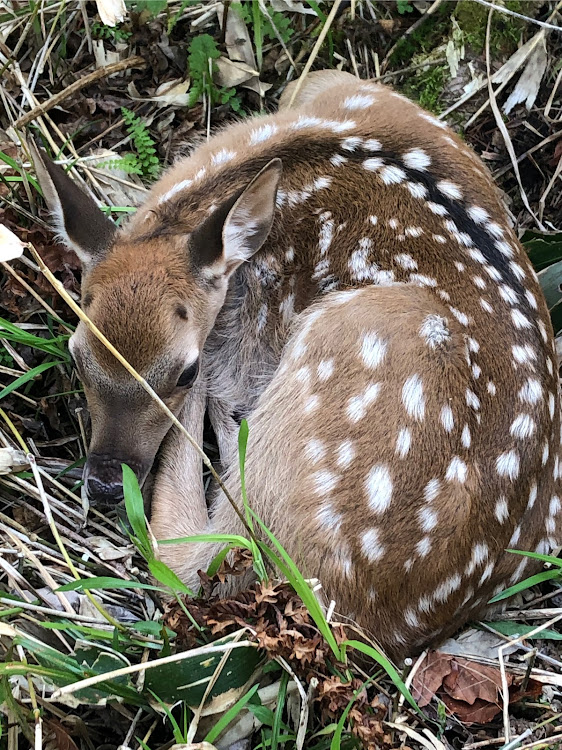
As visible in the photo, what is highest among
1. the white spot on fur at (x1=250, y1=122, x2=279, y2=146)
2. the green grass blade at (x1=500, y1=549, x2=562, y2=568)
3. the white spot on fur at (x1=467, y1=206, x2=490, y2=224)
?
the white spot on fur at (x1=250, y1=122, x2=279, y2=146)

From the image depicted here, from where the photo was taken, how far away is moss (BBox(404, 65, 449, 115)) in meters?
3.85

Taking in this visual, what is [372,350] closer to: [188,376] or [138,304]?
[188,376]

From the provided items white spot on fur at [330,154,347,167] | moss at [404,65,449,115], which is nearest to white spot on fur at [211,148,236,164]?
white spot on fur at [330,154,347,167]

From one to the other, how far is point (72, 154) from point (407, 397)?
6.57 feet

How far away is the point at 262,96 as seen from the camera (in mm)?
3824

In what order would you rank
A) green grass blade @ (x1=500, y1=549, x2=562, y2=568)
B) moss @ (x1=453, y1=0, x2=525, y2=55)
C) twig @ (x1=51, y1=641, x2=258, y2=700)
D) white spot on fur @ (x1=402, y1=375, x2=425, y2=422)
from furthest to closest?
1. moss @ (x1=453, y1=0, x2=525, y2=55)
2. white spot on fur @ (x1=402, y1=375, x2=425, y2=422)
3. green grass blade @ (x1=500, y1=549, x2=562, y2=568)
4. twig @ (x1=51, y1=641, x2=258, y2=700)

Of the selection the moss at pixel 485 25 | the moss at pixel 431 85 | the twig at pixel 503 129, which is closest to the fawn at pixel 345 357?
the twig at pixel 503 129

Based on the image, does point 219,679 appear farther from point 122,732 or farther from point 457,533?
point 457,533

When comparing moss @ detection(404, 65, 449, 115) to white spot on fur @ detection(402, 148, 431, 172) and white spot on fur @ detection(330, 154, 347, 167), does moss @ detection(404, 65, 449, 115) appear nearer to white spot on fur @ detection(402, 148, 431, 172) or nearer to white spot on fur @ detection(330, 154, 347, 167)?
white spot on fur @ detection(402, 148, 431, 172)

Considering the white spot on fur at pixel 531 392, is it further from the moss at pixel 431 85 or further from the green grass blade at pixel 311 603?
the moss at pixel 431 85

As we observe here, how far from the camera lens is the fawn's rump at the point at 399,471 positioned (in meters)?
2.38

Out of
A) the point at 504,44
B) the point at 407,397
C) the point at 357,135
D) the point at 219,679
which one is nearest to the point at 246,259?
the point at 357,135

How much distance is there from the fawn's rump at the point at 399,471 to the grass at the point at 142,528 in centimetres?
16

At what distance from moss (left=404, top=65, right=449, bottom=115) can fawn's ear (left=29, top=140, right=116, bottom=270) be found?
1.91 metres
